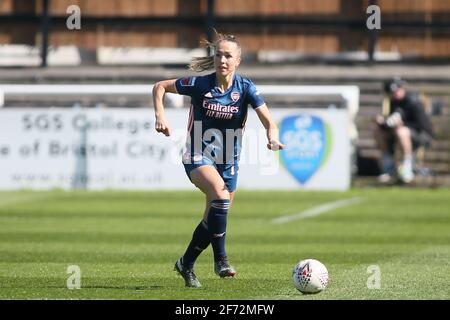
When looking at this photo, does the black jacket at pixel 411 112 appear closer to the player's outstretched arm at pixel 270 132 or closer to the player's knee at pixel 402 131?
the player's knee at pixel 402 131

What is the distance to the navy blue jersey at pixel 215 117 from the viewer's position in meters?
10.8

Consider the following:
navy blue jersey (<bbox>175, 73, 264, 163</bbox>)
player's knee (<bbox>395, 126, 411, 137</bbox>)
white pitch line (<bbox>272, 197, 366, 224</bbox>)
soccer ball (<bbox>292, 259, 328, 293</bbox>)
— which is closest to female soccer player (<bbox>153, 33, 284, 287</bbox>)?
navy blue jersey (<bbox>175, 73, 264, 163</bbox>)

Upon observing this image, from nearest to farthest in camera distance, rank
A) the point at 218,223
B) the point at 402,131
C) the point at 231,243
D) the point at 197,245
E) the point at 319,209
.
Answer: the point at 218,223
the point at 197,245
the point at 231,243
the point at 319,209
the point at 402,131

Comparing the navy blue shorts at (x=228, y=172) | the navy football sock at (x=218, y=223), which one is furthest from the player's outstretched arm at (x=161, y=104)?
the navy football sock at (x=218, y=223)

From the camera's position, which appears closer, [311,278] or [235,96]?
[311,278]

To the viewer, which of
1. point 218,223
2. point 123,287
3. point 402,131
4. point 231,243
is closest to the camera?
point 123,287

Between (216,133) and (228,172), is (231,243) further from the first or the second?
(216,133)

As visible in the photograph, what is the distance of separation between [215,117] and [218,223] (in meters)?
0.89

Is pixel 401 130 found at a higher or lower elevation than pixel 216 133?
lower

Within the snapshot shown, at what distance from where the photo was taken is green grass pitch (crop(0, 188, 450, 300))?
10523 millimetres

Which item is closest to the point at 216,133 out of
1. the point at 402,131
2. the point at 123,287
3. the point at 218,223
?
the point at 218,223

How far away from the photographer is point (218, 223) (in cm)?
1077
